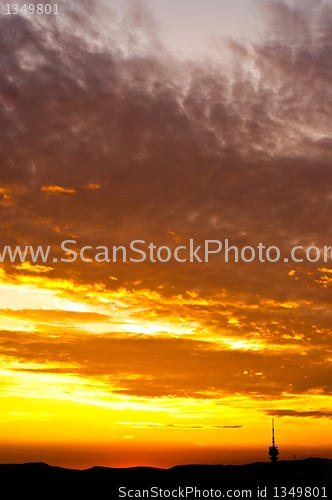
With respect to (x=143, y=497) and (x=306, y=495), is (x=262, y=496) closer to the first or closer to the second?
(x=306, y=495)

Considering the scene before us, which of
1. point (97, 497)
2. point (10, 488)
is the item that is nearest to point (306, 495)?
point (97, 497)

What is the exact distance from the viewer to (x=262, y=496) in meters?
200

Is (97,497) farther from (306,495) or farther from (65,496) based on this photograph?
(306,495)

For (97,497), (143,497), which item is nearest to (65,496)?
(97,497)

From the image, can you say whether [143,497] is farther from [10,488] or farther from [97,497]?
[10,488]

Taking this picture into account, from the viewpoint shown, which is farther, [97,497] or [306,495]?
[97,497]

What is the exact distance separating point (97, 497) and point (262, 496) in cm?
5663

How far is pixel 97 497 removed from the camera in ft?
648

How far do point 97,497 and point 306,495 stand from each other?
69638mm

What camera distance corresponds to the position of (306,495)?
7160 inches

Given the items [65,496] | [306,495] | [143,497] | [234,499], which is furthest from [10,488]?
[306,495]

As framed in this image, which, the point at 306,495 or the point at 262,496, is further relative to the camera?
the point at 262,496

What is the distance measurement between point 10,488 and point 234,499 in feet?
243

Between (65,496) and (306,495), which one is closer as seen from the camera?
(306,495)
